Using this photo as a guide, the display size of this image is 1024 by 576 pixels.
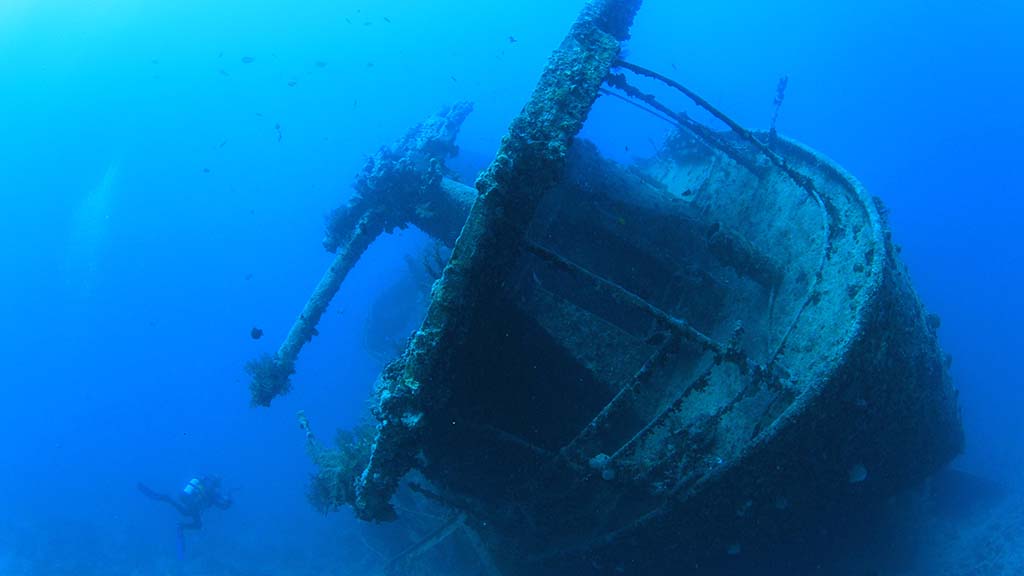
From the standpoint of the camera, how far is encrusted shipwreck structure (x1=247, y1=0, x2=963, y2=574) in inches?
141

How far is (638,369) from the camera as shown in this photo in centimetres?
537

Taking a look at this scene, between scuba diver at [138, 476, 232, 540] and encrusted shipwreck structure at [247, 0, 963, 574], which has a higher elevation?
encrusted shipwreck structure at [247, 0, 963, 574]

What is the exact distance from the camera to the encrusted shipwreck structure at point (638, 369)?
3.59m

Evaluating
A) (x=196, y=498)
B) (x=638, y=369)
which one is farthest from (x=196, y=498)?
(x=638, y=369)

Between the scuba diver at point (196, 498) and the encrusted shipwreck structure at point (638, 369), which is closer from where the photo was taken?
the encrusted shipwreck structure at point (638, 369)

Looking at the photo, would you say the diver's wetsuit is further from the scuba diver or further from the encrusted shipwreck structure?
the encrusted shipwreck structure

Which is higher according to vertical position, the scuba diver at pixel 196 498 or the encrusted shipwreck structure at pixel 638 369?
the encrusted shipwreck structure at pixel 638 369

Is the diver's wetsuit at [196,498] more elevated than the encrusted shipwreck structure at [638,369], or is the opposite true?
the encrusted shipwreck structure at [638,369]

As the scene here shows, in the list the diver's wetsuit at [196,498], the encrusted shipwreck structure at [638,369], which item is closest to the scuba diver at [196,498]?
the diver's wetsuit at [196,498]

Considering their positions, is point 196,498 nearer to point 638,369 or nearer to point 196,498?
point 196,498

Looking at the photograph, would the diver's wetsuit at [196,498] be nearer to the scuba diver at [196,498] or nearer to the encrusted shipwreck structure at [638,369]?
the scuba diver at [196,498]

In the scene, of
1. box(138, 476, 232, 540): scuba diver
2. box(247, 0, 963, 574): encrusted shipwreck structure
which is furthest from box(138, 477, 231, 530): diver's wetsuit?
box(247, 0, 963, 574): encrusted shipwreck structure

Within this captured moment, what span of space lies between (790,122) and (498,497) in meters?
59.3

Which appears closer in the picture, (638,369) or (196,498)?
(638,369)
